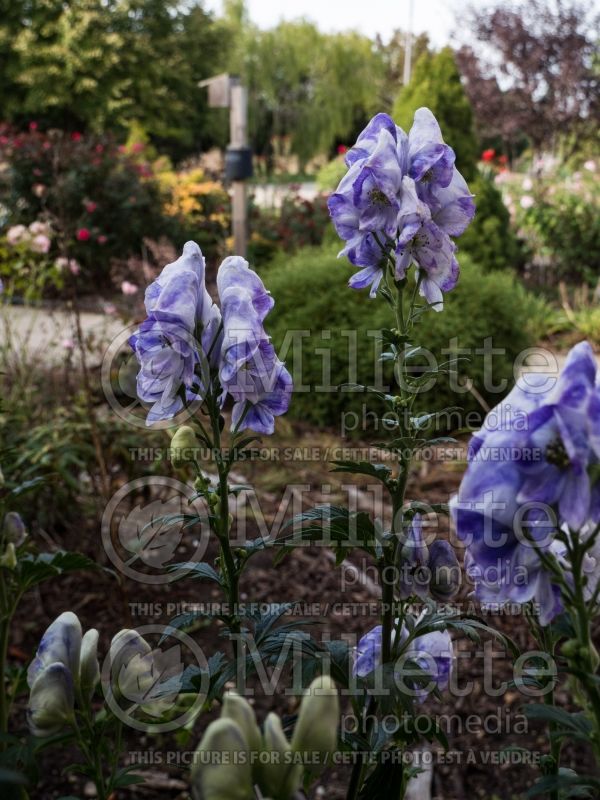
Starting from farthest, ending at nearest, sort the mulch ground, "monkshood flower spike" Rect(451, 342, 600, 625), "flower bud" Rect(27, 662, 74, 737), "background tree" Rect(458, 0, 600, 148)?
"background tree" Rect(458, 0, 600, 148) → the mulch ground → "flower bud" Rect(27, 662, 74, 737) → "monkshood flower spike" Rect(451, 342, 600, 625)

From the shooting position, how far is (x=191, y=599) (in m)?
3.31

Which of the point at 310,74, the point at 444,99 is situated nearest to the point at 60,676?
the point at 444,99

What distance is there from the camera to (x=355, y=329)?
18.6 ft

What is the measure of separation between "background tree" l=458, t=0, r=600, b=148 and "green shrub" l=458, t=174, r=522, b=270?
6.12 m

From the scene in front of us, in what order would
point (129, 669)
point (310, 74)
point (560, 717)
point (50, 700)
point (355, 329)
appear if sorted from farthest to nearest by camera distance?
point (310, 74) < point (355, 329) < point (129, 669) < point (50, 700) < point (560, 717)

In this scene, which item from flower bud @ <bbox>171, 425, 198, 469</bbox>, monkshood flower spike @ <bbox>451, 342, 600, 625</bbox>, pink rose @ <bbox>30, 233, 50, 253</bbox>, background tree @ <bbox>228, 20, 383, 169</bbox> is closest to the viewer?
monkshood flower spike @ <bbox>451, 342, 600, 625</bbox>

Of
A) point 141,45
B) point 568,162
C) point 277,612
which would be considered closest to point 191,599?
point 277,612

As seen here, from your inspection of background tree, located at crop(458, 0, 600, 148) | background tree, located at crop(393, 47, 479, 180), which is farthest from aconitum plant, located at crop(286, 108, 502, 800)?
background tree, located at crop(458, 0, 600, 148)

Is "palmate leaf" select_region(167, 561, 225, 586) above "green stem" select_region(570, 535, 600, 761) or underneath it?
underneath

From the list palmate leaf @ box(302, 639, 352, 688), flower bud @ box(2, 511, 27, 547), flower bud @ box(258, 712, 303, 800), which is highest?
flower bud @ box(258, 712, 303, 800)

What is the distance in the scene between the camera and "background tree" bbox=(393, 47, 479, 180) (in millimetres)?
8641

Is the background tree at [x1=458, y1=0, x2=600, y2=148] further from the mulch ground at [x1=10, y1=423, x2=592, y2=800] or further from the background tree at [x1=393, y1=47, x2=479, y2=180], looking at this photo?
the mulch ground at [x1=10, y1=423, x2=592, y2=800]

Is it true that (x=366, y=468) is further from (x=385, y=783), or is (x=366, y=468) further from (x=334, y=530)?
(x=385, y=783)

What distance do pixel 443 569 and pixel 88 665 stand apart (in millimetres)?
567
